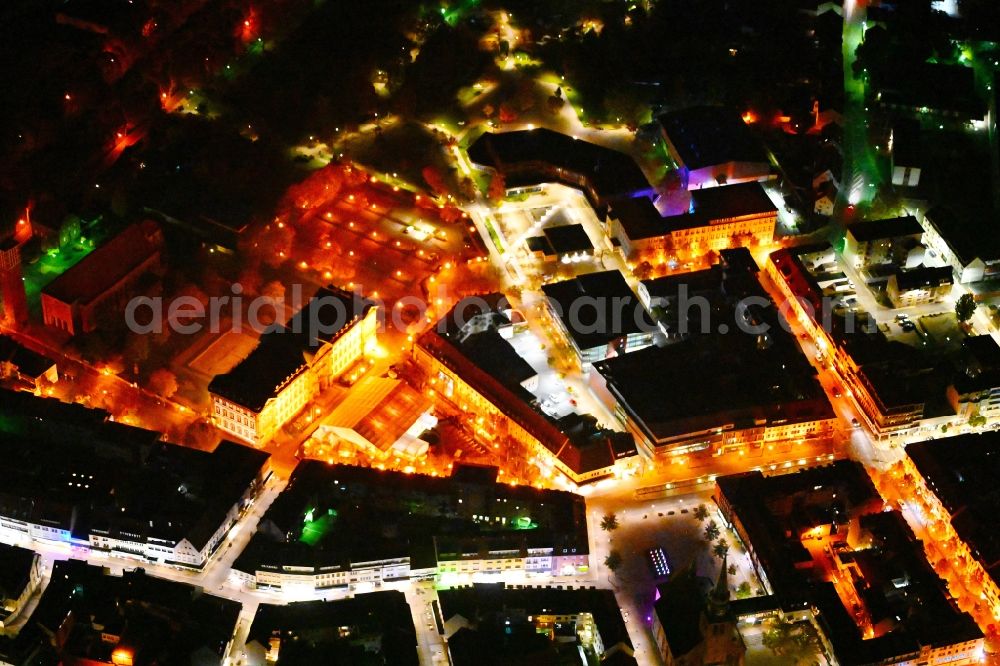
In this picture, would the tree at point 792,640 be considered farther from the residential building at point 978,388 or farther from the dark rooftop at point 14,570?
the dark rooftop at point 14,570

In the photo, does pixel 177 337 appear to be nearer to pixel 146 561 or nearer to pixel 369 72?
pixel 146 561

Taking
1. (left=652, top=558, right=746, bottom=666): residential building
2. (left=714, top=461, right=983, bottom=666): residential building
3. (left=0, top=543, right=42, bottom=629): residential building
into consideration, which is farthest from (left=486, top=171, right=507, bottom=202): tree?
(left=0, top=543, right=42, bottom=629): residential building

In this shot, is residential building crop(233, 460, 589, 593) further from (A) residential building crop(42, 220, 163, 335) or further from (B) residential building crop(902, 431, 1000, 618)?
(B) residential building crop(902, 431, 1000, 618)

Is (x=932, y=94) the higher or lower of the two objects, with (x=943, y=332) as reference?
higher

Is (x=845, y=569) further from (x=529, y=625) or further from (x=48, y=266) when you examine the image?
(x=48, y=266)

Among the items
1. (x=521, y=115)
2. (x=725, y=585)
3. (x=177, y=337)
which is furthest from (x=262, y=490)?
(x=521, y=115)

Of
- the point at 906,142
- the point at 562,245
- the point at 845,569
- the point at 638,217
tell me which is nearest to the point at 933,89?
the point at 906,142

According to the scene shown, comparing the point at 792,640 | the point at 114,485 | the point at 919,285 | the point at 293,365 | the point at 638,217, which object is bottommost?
the point at 792,640
